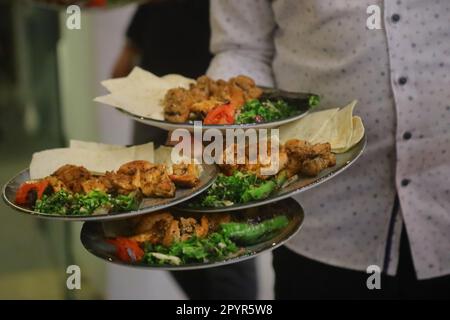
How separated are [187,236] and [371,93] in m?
0.53

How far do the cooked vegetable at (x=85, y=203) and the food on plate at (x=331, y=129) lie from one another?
0.39 meters

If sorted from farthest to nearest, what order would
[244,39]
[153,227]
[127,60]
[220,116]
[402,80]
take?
[127,60] → [244,39] → [402,80] → [220,116] → [153,227]

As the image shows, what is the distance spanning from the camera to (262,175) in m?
1.21

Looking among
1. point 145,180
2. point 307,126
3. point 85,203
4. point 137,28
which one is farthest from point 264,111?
point 137,28

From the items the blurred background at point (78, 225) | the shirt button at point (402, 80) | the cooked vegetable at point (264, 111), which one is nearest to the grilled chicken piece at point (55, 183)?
the cooked vegetable at point (264, 111)

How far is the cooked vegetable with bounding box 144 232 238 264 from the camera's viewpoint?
1.10 m

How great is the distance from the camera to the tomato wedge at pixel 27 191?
1.13m

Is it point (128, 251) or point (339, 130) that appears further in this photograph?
point (339, 130)

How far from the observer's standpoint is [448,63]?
1394 mm

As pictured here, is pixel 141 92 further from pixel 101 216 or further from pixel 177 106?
pixel 101 216

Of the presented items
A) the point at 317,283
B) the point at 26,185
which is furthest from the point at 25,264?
the point at 26,185

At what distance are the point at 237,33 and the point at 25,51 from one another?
426cm

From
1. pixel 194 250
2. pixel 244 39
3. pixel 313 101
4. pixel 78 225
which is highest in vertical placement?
pixel 244 39

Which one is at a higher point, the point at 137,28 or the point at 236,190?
the point at 137,28
